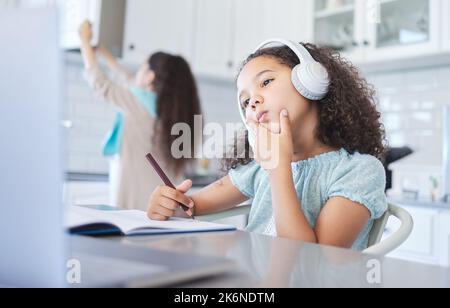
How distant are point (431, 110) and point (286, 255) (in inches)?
97.1

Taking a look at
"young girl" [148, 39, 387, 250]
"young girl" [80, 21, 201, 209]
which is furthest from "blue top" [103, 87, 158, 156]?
"young girl" [148, 39, 387, 250]

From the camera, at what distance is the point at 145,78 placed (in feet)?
7.77

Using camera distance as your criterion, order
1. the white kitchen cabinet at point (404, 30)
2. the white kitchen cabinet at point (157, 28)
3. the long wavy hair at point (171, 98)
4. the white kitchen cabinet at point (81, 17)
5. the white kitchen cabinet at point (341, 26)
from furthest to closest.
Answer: the white kitchen cabinet at point (341, 26) → the white kitchen cabinet at point (157, 28) → the white kitchen cabinet at point (404, 30) → the white kitchen cabinet at point (81, 17) → the long wavy hair at point (171, 98)

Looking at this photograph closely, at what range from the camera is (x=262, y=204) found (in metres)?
1.17

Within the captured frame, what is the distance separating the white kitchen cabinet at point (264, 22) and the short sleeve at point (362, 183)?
221cm

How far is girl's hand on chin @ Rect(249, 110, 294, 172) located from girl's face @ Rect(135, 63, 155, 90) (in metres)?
1.35

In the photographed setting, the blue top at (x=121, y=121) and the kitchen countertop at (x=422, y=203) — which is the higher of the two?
the blue top at (x=121, y=121)

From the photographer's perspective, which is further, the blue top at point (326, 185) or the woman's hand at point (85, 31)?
the woman's hand at point (85, 31)

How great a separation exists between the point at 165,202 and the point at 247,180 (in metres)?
0.43

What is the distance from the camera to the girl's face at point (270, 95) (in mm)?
1088
